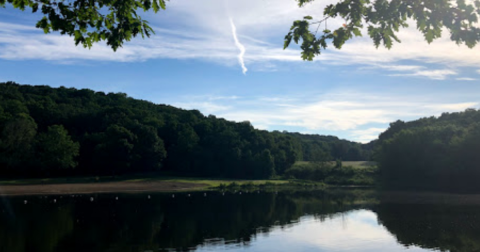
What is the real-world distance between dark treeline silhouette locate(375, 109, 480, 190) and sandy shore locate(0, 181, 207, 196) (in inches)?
1823

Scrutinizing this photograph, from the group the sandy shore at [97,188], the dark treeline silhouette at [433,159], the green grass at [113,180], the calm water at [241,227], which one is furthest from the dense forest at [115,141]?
the calm water at [241,227]

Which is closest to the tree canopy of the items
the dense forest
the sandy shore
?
the sandy shore

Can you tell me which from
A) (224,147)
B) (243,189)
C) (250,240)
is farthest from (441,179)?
(250,240)

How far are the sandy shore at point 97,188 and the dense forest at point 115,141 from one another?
1006 cm

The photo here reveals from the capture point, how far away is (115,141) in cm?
10312

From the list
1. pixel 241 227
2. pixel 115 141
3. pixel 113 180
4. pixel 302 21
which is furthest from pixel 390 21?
pixel 115 141

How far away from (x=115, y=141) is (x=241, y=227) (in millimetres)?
70991

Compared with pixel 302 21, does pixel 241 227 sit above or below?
below

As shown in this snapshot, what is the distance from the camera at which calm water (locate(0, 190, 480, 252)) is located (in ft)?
101

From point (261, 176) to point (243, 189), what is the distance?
95.1ft

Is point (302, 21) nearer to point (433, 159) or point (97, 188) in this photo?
point (97, 188)

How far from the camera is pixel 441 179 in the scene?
92.8m

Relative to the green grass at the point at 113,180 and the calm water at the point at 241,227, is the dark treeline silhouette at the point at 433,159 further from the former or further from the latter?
the green grass at the point at 113,180

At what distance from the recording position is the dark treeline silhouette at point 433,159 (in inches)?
3423
